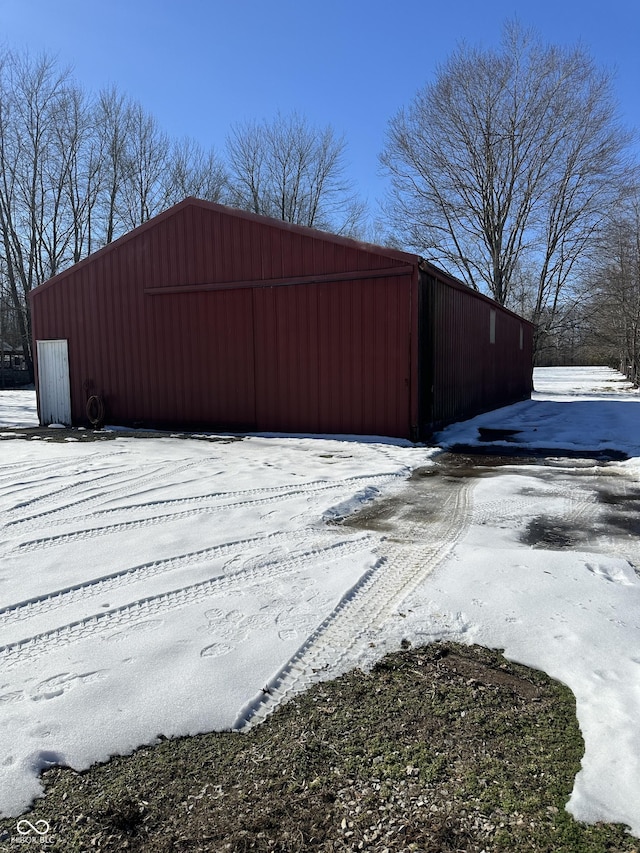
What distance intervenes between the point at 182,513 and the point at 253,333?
632cm

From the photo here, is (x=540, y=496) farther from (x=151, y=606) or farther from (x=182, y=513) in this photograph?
(x=151, y=606)

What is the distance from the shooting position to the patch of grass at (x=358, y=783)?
155 centimetres

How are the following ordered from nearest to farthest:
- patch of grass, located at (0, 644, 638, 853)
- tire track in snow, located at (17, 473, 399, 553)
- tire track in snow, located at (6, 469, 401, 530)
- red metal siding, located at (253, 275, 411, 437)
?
patch of grass, located at (0, 644, 638, 853)
tire track in snow, located at (17, 473, 399, 553)
tire track in snow, located at (6, 469, 401, 530)
red metal siding, located at (253, 275, 411, 437)

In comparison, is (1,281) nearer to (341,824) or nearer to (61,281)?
(61,281)

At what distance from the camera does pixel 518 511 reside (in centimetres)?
491

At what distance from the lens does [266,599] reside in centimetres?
303

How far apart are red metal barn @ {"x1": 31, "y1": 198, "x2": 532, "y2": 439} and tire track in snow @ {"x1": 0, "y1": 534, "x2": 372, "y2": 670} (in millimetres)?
5819

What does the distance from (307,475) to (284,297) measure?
471 centimetres

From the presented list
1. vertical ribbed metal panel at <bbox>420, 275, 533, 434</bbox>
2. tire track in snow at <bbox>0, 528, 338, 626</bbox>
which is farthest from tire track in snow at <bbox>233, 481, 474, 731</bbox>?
vertical ribbed metal panel at <bbox>420, 275, 533, 434</bbox>

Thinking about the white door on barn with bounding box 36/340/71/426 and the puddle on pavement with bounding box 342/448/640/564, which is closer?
the puddle on pavement with bounding box 342/448/640/564

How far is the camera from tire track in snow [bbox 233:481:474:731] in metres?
2.25

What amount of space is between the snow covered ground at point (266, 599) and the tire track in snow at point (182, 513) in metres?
0.03

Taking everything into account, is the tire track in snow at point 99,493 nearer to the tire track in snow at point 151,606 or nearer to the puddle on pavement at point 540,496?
the tire track in snow at point 151,606

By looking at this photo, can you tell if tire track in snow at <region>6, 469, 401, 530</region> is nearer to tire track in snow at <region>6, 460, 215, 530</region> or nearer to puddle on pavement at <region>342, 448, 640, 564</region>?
tire track in snow at <region>6, 460, 215, 530</region>
